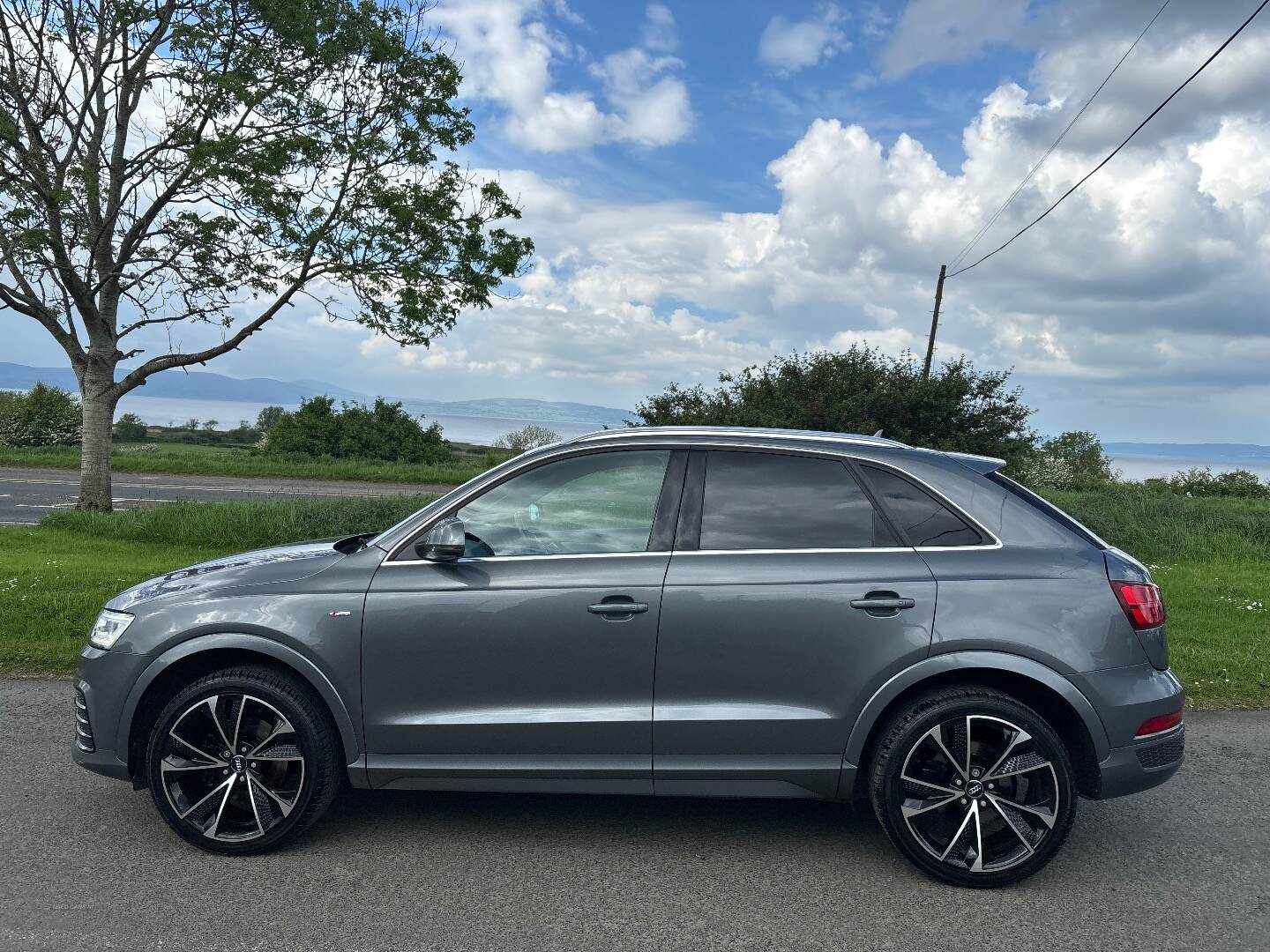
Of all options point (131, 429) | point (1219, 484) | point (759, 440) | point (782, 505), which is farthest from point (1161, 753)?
point (131, 429)

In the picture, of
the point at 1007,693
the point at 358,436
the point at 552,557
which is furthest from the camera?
the point at 358,436

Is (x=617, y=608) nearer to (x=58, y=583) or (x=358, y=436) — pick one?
(x=58, y=583)

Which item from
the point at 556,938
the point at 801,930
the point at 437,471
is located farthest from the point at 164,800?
the point at 437,471

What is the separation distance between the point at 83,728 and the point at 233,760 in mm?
709

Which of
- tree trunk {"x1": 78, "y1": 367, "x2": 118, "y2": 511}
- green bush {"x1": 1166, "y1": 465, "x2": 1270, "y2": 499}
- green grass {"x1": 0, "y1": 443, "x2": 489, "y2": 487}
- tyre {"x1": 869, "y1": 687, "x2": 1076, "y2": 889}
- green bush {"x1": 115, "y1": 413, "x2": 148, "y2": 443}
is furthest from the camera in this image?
green bush {"x1": 115, "y1": 413, "x2": 148, "y2": 443}

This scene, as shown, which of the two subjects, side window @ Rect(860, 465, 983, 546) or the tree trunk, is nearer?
side window @ Rect(860, 465, 983, 546)

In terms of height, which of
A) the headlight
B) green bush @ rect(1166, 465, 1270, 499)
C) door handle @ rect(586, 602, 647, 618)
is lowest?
the headlight

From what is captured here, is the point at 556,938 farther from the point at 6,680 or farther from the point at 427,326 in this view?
the point at 427,326

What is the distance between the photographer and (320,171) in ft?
49.6

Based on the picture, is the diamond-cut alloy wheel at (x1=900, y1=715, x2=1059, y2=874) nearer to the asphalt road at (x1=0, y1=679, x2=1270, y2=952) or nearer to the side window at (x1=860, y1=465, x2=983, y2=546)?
the asphalt road at (x1=0, y1=679, x2=1270, y2=952)

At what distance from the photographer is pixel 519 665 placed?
154 inches

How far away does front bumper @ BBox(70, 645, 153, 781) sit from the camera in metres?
4.07

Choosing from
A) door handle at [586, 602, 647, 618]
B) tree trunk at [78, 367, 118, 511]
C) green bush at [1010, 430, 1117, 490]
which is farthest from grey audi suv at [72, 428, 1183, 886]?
green bush at [1010, 430, 1117, 490]

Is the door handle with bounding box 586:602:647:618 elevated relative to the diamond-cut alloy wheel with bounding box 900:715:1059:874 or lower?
elevated
